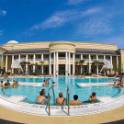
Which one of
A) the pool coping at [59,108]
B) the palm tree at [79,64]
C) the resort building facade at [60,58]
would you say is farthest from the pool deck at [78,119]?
the palm tree at [79,64]

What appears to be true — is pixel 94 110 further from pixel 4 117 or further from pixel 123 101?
pixel 4 117

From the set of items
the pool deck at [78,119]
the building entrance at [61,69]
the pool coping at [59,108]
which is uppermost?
the building entrance at [61,69]

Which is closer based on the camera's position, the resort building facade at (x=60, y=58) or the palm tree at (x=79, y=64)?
the resort building facade at (x=60, y=58)

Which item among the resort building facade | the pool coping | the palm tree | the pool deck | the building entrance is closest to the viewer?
the pool deck

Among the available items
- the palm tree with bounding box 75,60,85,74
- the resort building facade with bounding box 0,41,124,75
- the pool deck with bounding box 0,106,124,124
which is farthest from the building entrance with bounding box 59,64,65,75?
the pool deck with bounding box 0,106,124,124

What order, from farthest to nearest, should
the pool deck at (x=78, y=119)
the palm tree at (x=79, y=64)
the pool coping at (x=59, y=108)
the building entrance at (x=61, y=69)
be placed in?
1. the palm tree at (x=79, y=64)
2. the building entrance at (x=61, y=69)
3. the pool coping at (x=59, y=108)
4. the pool deck at (x=78, y=119)

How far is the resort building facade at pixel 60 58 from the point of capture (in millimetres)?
55750

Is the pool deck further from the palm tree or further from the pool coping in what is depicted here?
the palm tree

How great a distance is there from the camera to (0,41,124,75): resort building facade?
55750mm

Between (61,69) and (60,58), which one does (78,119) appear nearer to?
(60,58)

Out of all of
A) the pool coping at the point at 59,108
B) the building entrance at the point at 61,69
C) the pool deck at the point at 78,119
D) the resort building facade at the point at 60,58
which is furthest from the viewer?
the building entrance at the point at 61,69

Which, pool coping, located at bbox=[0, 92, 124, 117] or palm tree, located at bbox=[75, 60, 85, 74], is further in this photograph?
palm tree, located at bbox=[75, 60, 85, 74]

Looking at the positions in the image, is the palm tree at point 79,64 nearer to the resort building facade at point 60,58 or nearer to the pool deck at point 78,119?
the resort building facade at point 60,58

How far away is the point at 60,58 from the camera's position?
5591 centimetres
